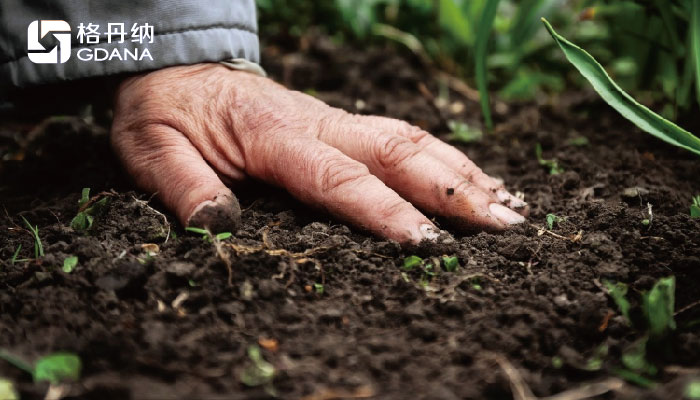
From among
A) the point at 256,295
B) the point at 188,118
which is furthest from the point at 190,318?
the point at 188,118

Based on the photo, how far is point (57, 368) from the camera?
35.0 inches

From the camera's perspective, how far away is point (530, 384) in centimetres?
92

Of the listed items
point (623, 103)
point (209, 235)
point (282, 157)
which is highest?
point (623, 103)

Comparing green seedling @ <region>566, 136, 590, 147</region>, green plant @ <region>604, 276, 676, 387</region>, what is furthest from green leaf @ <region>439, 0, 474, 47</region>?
green plant @ <region>604, 276, 676, 387</region>

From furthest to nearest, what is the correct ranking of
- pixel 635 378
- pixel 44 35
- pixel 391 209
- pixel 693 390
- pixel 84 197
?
pixel 44 35 < pixel 84 197 < pixel 391 209 < pixel 635 378 < pixel 693 390

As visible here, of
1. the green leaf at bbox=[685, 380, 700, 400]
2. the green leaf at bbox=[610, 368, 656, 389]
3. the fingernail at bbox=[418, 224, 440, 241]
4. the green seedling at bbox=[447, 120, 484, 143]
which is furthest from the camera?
the green seedling at bbox=[447, 120, 484, 143]

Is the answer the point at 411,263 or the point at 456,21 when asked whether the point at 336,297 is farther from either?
the point at 456,21

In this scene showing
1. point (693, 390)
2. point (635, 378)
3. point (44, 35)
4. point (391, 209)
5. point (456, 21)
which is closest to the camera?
point (693, 390)

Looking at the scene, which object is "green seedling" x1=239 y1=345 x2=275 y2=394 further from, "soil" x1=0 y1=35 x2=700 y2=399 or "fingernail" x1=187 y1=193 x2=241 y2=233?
"fingernail" x1=187 y1=193 x2=241 y2=233

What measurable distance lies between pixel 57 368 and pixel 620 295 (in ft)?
3.25

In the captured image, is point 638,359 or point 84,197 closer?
point 638,359

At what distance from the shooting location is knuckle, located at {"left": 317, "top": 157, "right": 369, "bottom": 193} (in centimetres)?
134

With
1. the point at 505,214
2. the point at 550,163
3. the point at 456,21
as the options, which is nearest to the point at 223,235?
the point at 505,214

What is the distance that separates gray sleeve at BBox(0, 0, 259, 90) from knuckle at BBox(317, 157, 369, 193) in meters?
0.57
